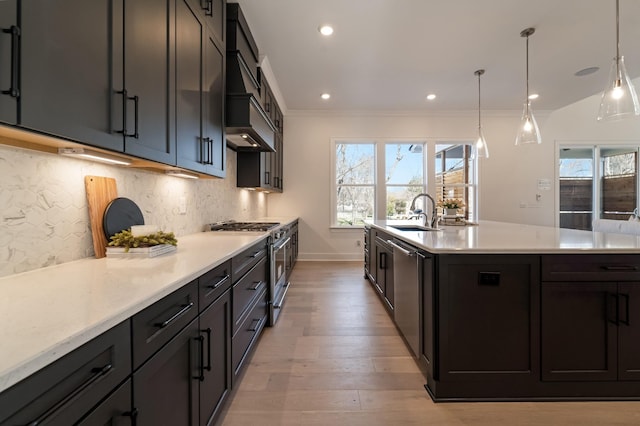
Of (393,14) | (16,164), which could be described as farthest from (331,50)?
(16,164)

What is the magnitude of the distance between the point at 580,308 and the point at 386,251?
1542 mm

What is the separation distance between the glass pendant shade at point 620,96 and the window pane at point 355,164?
3837 mm

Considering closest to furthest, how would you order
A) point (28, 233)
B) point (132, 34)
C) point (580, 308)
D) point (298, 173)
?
point (28, 233), point (132, 34), point (580, 308), point (298, 173)

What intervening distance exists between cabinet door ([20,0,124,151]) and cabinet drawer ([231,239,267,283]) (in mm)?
830

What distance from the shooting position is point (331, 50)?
136 inches

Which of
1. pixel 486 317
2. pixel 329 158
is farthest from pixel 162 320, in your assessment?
pixel 329 158

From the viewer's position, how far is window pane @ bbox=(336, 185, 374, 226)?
19.4 feet

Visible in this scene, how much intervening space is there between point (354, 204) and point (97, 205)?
15.9 ft

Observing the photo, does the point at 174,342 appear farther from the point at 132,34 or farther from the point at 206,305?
the point at 132,34

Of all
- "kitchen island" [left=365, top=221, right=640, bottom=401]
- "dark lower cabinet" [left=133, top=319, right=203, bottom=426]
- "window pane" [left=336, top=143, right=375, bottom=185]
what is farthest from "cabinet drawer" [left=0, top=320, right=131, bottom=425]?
"window pane" [left=336, top=143, right=375, bottom=185]

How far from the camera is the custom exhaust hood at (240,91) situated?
7.84ft

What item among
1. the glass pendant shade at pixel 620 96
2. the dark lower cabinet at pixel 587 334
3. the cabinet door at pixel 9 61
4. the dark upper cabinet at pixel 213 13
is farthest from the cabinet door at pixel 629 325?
the dark upper cabinet at pixel 213 13

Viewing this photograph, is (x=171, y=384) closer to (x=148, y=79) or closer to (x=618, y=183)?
(x=148, y=79)

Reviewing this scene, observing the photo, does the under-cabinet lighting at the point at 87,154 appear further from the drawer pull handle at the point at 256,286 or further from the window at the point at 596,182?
the window at the point at 596,182
